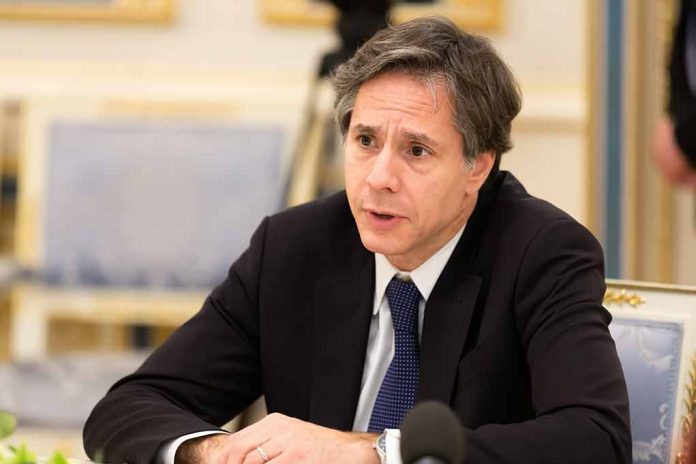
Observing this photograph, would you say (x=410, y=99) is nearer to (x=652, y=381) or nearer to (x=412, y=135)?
(x=412, y=135)

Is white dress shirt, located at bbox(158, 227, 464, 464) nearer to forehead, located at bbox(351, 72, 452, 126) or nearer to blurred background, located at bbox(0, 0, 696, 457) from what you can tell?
forehead, located at bbox(351, 72, 452, 126)

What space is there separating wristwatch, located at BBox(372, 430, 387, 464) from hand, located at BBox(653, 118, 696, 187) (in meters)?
0.76

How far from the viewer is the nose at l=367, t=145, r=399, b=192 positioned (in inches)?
79.4

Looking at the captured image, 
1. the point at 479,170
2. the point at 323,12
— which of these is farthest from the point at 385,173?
the point at 323,12

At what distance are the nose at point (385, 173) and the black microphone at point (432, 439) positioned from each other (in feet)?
2.52

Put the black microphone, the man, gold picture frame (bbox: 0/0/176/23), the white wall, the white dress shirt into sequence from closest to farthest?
the black microphone → the man → the white dress shirt → the white wall → gold picture frame (bbox: 0/0/176/23)

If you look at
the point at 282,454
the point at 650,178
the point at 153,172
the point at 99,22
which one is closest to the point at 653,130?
the point at 650,178

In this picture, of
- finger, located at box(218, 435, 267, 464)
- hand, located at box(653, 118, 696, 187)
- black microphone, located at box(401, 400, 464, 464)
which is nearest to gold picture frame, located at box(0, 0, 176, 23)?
hand, located at box(653, 118, 696, 187)

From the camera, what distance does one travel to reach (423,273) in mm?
2137

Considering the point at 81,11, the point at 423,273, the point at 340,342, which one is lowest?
the point at 340,342

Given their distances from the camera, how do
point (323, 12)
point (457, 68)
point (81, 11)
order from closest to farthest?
point (457, 68), point (323, 12), point (81, 11)

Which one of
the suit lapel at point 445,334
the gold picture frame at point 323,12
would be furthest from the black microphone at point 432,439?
the gold picture frame at point 323,12

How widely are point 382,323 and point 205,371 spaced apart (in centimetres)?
33

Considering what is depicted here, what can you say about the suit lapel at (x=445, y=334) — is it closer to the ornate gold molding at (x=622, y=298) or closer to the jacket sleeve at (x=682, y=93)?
the ornate gold molding at (x=622, y=298)
